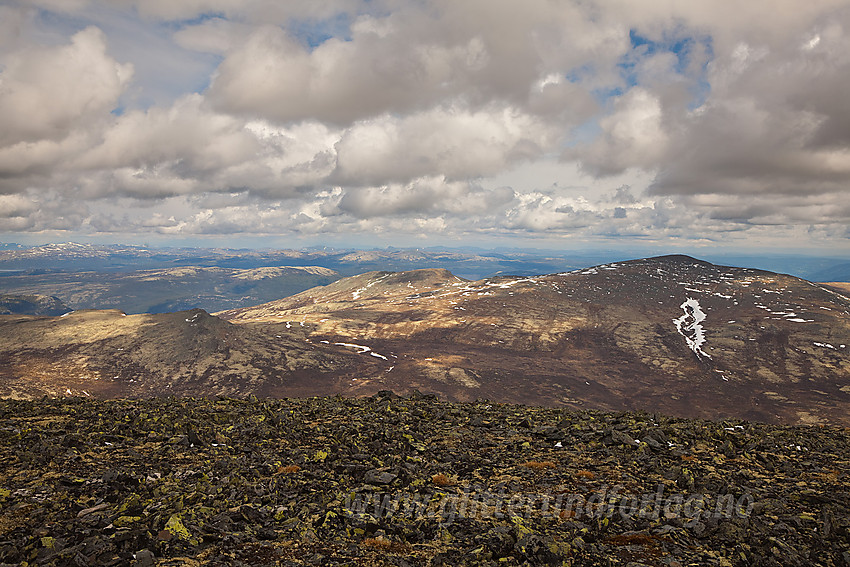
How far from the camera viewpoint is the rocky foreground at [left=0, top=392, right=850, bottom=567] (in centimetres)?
1320

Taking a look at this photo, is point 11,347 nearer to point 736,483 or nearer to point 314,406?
point 314,406

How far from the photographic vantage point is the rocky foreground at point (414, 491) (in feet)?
43.3

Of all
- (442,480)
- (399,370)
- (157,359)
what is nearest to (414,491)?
(442,480)

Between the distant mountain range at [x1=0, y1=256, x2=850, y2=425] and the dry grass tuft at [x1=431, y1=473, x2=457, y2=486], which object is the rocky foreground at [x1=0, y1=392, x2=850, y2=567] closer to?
the dry grass tuft at [x1=431, y1=473, x2=457, y2=486]

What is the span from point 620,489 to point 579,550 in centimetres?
574

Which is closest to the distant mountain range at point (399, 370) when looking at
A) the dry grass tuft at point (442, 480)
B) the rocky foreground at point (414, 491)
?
the rocky foreground at point (414, 491)

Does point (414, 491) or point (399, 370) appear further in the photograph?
point (399, 370)

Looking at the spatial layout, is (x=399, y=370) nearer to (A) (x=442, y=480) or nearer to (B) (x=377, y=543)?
(A) (x=442, y=480)

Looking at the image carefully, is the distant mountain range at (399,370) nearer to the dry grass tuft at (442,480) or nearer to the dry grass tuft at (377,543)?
the dry grass tuft at (442,480)

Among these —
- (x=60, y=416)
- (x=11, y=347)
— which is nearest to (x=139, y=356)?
(x=11, y=347)

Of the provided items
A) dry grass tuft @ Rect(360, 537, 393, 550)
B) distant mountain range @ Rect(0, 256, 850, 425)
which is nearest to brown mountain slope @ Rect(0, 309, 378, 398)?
distant mountain range @ Rect(0, 256, 850, 425)

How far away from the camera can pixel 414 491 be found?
18.1 metres

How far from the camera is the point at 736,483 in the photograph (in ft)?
60.1

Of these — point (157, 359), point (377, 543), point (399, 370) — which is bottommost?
point (399, 370)
